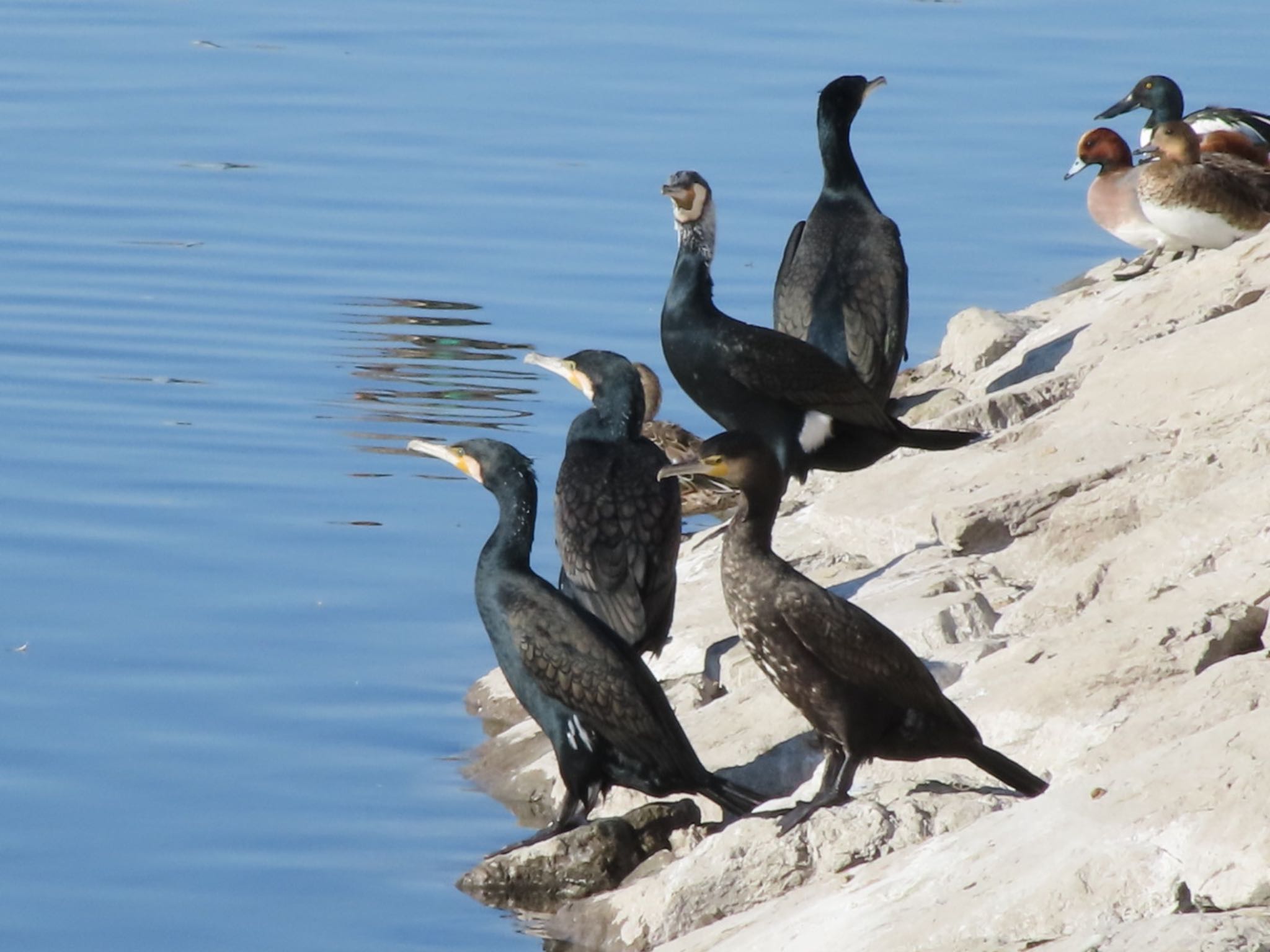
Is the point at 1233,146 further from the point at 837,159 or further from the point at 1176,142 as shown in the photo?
the point at 837,159

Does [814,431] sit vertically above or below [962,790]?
above

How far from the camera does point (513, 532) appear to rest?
6938mm

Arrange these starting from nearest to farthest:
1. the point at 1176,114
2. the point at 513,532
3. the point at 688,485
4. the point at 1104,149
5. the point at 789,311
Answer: the point at 513,532
the point at 789,311
the point at 688,485
the point at 1104,149
the point at 1176,114

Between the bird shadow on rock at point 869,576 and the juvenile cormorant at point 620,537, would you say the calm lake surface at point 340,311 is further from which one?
the bird shadow on rock at point 869,576

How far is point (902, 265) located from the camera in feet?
30.6

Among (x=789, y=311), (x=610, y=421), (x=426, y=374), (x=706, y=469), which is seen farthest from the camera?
A: (x=426, y=374)

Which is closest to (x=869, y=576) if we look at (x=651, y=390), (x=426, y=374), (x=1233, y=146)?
(x=651, y=390)

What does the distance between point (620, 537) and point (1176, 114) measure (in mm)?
7133

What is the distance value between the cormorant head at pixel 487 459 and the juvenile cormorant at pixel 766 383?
126 cm

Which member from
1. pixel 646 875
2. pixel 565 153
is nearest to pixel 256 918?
pixel 646 875

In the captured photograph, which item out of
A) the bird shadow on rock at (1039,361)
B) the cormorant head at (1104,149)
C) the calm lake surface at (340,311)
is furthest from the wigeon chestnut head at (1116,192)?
the bird shadow on rock at (1039,361)

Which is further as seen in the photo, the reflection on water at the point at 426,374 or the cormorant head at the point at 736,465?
the reflection on water at the point at 426,374

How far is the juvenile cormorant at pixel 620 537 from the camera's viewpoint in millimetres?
7164

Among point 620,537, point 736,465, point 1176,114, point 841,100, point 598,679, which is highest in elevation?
point 1176,114
